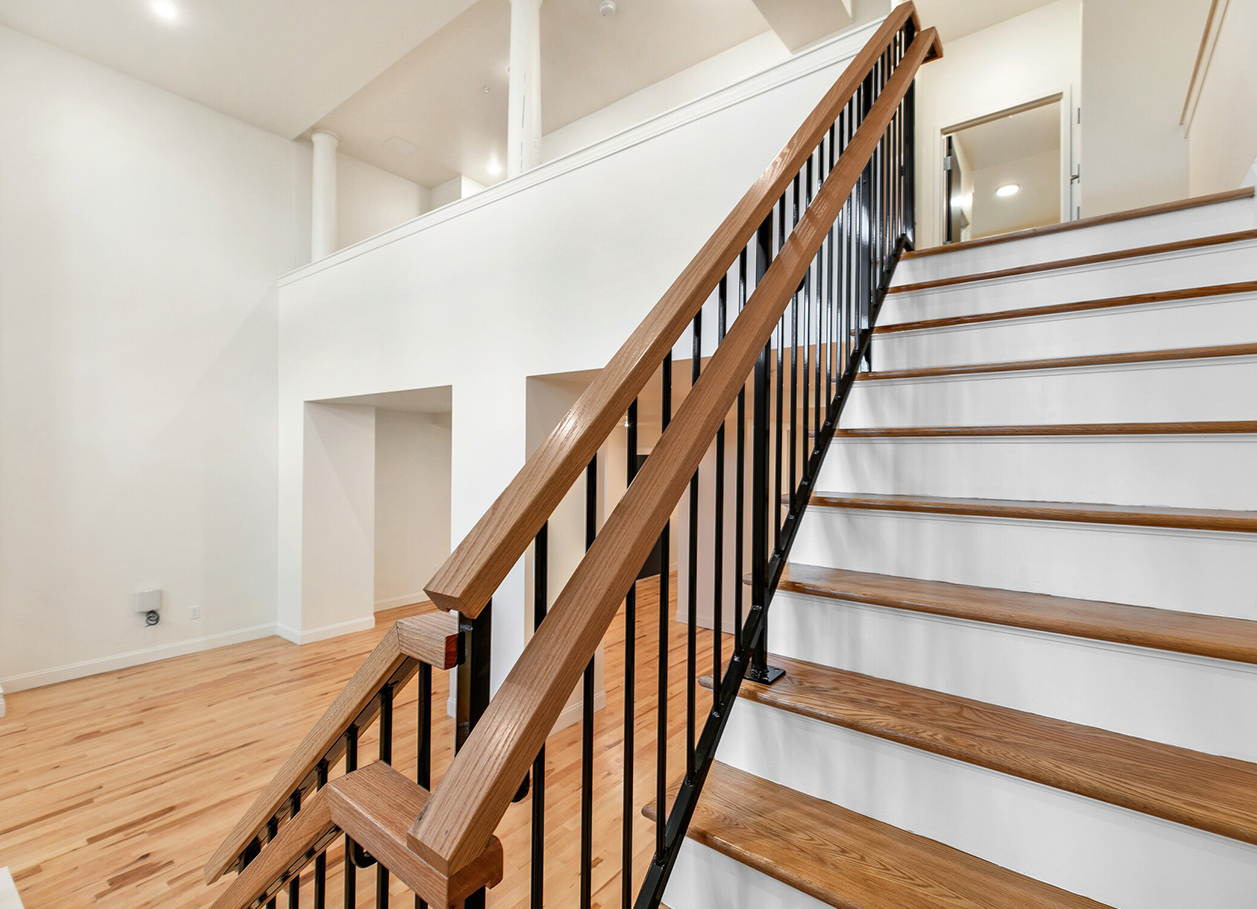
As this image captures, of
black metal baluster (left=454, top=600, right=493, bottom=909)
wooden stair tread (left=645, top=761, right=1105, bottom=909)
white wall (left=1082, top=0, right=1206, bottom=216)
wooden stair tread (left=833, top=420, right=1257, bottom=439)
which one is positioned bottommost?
wooden stair tread (left=645, top=761, right=1105, bottom=909)

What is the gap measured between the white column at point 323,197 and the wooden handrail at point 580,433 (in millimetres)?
4997

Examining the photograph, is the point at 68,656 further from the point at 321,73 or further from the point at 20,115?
the point at 321,73

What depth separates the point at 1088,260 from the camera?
5.41ft

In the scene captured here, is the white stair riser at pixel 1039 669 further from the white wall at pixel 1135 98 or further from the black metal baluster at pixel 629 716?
the white wall at pixel 1135 98

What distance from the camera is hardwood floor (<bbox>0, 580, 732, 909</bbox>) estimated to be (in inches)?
85.9

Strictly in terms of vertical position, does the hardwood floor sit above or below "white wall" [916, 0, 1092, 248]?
below

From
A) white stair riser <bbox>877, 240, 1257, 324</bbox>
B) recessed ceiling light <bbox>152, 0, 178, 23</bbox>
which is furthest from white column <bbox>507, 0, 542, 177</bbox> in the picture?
white stair riser <bbox>877, 240, 1257, 324</bbox>

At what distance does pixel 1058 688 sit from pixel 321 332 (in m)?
4.94

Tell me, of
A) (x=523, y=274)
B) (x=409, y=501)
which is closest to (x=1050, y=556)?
(x=523, y=274)

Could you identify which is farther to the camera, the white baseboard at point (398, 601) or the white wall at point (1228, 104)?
the white baseboard at point (398, 601)

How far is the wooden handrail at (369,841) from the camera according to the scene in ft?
1.72

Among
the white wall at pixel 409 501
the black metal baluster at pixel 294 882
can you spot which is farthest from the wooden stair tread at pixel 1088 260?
the white wall at pixel 409 501

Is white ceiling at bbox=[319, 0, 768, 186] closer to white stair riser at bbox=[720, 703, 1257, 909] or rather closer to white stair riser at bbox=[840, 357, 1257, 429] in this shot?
white stair riser at bbox=[840, 357, 1257, 429]

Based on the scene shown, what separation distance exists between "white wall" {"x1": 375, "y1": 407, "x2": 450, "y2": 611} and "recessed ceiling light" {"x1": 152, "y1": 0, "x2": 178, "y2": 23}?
10.1 ft
